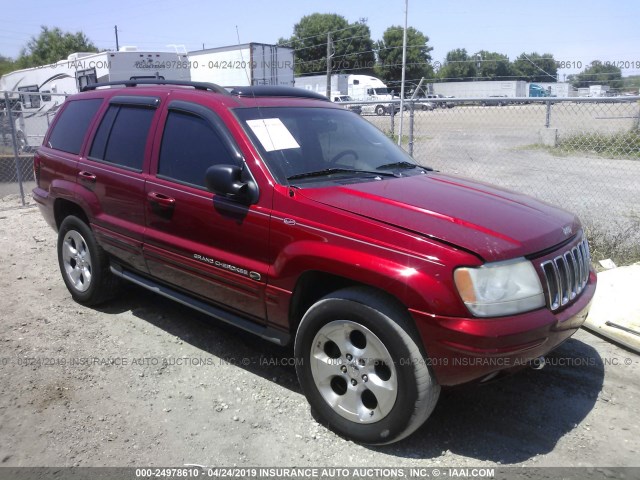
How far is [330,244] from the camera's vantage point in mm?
3021

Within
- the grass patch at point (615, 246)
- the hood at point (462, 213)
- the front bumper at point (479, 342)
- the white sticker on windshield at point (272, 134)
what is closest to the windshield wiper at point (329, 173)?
the hood at point (462, 213)

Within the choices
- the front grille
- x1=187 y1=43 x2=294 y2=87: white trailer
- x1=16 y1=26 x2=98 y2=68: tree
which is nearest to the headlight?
the front grille

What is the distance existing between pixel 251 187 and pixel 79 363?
1954mm

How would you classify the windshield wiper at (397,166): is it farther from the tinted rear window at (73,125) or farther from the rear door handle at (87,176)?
the tinted rear window at (73,125)

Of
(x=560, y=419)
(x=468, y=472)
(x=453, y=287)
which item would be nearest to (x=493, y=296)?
(x=453, y=287)

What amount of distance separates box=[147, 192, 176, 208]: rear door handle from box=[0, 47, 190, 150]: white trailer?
39.0 feet

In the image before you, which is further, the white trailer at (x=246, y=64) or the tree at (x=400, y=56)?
the tree at (x=400, y=56)

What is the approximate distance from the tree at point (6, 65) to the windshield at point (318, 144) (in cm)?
5577

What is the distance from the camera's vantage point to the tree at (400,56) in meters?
23.9

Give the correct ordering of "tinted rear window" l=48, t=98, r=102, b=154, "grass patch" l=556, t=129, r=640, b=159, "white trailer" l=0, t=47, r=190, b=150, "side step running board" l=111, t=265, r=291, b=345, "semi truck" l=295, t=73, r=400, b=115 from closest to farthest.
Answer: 1. "side step running board" l=111, t=265, r=291, b=345
2. "tinted rear window" l=48, t=98, r=102, b=154
3. "grass patch" l=556, t=129, r=640, b=159
4. "white trailer" l=0, t=47, r=190, b=150
5. "semi truck" l=295, t=73, r=400, b=115

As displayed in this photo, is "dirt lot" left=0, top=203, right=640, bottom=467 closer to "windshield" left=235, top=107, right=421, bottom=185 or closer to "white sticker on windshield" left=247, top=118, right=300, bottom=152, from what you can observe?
"windshield" left=235, top=107, right=421, bottom=185

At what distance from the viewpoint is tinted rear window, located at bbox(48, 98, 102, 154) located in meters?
4.96

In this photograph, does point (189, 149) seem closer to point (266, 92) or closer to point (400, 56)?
point (266, 92)

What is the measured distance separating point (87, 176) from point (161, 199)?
3.73 feet
